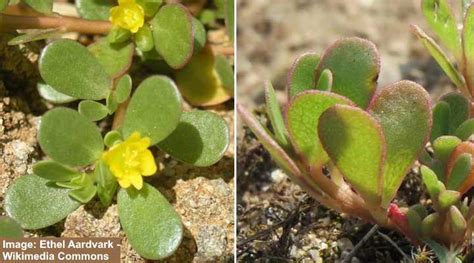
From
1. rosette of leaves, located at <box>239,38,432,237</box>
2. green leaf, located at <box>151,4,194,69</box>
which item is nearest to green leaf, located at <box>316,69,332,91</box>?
rosette of leaves, located at <box>239,38,432,237</box>

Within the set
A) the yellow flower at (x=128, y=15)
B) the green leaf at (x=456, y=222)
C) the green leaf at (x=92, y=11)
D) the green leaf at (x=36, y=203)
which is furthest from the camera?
the green leaf at (x=92, y=11)

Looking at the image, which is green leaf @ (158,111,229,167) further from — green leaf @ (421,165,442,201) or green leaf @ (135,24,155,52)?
green leaf @ (421,165,442,201)

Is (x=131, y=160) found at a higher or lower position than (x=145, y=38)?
lower

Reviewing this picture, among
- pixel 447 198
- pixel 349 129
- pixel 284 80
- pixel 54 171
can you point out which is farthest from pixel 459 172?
pixel 284 80

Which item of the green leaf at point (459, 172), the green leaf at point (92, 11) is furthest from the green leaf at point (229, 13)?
the green leaf at point (459, 172)

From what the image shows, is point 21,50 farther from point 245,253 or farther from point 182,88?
point 245,253

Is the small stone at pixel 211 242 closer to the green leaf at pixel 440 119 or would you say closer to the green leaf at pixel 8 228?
the green leaf at pixel 8 228

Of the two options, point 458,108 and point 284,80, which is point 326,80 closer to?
point 458,108
